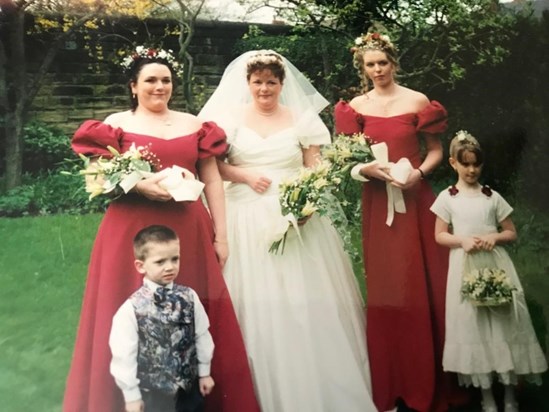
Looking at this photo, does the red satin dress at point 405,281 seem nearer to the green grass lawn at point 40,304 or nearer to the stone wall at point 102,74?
the stone wall at point 102,74

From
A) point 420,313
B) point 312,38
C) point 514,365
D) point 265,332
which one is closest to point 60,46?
point 312,38

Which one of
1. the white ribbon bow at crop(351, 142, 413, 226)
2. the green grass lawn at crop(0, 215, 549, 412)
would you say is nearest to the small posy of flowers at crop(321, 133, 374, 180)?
the white ribbon bow at crop(351, 142, 413, 226)

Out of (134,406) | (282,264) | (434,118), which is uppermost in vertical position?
(434,118)

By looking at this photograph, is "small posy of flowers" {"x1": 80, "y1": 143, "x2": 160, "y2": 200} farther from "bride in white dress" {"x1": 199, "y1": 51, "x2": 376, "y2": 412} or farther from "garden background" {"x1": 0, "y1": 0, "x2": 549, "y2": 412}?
"bride in white dress" {"x1": 199, "y1": 51, "x2": 376, "y2": 412}

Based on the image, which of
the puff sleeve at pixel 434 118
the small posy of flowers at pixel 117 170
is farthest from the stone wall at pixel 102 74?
the puff sleeve at pixel 434 118

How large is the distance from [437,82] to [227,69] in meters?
0.65

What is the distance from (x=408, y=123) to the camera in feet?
6.26

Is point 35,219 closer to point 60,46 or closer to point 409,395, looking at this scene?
point 60,46

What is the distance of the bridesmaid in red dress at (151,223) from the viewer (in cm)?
177

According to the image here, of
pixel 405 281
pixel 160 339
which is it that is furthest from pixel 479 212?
pixel 160 339

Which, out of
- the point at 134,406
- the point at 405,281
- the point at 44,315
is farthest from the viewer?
the point at 405,281

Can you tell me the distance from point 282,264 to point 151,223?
1.36ft

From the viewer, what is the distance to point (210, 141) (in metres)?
1.84

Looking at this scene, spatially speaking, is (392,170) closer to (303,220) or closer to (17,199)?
(303,220)
